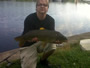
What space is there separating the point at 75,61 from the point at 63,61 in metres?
0.36

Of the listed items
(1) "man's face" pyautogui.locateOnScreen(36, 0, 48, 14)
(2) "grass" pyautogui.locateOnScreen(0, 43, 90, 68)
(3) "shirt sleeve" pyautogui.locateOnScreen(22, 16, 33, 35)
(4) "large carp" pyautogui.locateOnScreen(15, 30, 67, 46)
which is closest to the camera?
(4) "large carp" pyautogui.locateOnScreen(15, 30, 67, 46)

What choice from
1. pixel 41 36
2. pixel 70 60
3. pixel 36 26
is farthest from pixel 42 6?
pixel 70 60

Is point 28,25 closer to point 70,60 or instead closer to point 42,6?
point 42,6

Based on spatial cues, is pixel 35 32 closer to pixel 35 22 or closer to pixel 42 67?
pixel 35 22

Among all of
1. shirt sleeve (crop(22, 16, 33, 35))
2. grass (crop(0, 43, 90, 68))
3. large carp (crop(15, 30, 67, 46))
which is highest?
shirt sleeve (crop(22, 16, 33, 35))

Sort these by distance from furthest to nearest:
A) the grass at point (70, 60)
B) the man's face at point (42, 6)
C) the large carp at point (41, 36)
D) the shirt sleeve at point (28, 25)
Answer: the grass at point (70, 60)
the shirt sleeve at point (28, 25)
the man's face at point (42, 6)
the large carp at point (41, 36)

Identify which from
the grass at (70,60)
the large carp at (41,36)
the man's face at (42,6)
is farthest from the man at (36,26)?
the grass at (70,60)

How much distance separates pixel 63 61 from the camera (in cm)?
453

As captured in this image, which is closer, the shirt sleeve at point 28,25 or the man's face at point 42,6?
the man's face at point 42,6

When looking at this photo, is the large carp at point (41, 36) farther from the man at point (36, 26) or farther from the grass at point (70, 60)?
the grass at point (70, 60)

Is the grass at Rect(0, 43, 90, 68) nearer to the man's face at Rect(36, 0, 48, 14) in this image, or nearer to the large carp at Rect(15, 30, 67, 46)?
the large carp at Rect(15, 30, 67, 46)

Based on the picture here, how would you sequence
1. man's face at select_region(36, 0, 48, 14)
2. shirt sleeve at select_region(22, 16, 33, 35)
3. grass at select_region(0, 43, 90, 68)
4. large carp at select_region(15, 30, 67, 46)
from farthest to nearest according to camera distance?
grass at select_region(0, 43, 90, 68) → shirt sleeve at select_region(22, 16, 33, 35) → man's face at select_region(36, 0, 48, 14) → large carp at select_region(15, 30, 67, 46)

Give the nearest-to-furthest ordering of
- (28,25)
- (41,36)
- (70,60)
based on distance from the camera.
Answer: (41,36)
(28,25)
(70,60)

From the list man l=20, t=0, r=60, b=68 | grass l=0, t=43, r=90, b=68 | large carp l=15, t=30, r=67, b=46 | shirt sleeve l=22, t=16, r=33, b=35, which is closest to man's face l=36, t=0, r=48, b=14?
man l=20, t=0, r=60, b=68
